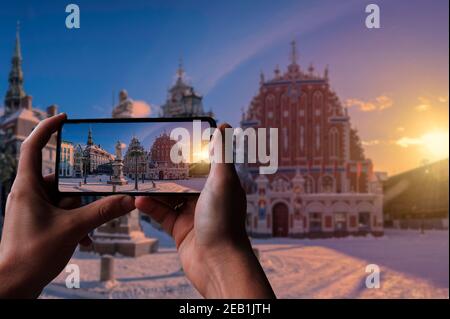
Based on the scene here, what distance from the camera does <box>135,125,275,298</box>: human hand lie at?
1.04 meters

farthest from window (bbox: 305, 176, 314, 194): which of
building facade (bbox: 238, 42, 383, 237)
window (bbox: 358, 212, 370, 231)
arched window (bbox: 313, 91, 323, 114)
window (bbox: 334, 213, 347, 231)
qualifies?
arched window (bbox: 313, 91, 323, 114)

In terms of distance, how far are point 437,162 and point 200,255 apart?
74.3ft

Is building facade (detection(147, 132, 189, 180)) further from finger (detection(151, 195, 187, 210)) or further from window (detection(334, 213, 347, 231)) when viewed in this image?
window (detection(334, 213, 347, 231))

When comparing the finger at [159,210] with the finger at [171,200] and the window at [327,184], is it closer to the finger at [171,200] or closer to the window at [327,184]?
the finger at [171,200]

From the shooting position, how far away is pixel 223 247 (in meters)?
1.13

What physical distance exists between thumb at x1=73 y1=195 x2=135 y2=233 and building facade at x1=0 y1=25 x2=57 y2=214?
39.7 feet

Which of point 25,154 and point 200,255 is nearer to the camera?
point 200,255

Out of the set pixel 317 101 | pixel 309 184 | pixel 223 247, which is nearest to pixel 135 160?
pixel 223 247

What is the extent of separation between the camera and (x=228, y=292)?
1.04m

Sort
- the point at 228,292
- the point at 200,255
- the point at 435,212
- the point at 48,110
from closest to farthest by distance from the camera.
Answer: the point at 228,292 → the point at 200,255 → the point at 48,110 → the point at 435,212

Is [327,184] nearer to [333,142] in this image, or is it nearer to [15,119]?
[333,142]
